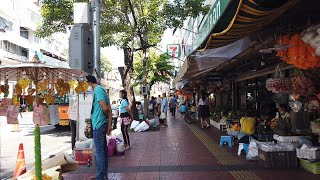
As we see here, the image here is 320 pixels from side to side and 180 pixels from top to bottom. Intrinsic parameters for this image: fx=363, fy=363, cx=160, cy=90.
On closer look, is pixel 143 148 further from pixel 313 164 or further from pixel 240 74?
pixel 240 74

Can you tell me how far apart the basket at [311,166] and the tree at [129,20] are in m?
11.1

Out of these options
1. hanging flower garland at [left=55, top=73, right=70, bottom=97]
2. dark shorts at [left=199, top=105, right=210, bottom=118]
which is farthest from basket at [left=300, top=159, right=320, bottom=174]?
dark shorts at [left=199, top=105, right=210, bottom=118]

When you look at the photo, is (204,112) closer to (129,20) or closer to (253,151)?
(129,20)

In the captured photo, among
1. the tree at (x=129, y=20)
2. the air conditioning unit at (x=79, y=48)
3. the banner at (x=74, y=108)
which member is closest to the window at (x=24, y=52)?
the tree at (x=129, y=20)

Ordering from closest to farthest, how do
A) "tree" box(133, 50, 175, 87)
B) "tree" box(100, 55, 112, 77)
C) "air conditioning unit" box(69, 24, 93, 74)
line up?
"air conditioning unit" box(69, 24, 93, 74), "tree" box(133, 50, 175, 87), "tree" box(100, 55, 112, 77)

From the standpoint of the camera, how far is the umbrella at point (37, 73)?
563 cm

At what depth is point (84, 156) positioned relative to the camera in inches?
345

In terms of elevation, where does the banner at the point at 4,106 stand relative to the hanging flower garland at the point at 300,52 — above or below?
below

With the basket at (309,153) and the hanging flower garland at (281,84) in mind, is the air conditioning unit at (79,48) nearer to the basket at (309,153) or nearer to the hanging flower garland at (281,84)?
the hanging flower garland at (281,84)

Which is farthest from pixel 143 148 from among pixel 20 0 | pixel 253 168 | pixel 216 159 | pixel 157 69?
pixel 20 0

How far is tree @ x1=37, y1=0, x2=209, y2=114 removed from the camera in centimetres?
1728

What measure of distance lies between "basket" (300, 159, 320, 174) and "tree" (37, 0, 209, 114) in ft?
36.5

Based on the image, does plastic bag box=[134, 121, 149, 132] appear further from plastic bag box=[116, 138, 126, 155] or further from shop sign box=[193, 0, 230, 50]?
shop sign box=[193, 0, 230, 50]

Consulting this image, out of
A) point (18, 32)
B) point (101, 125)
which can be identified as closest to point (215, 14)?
point (101, 125)
